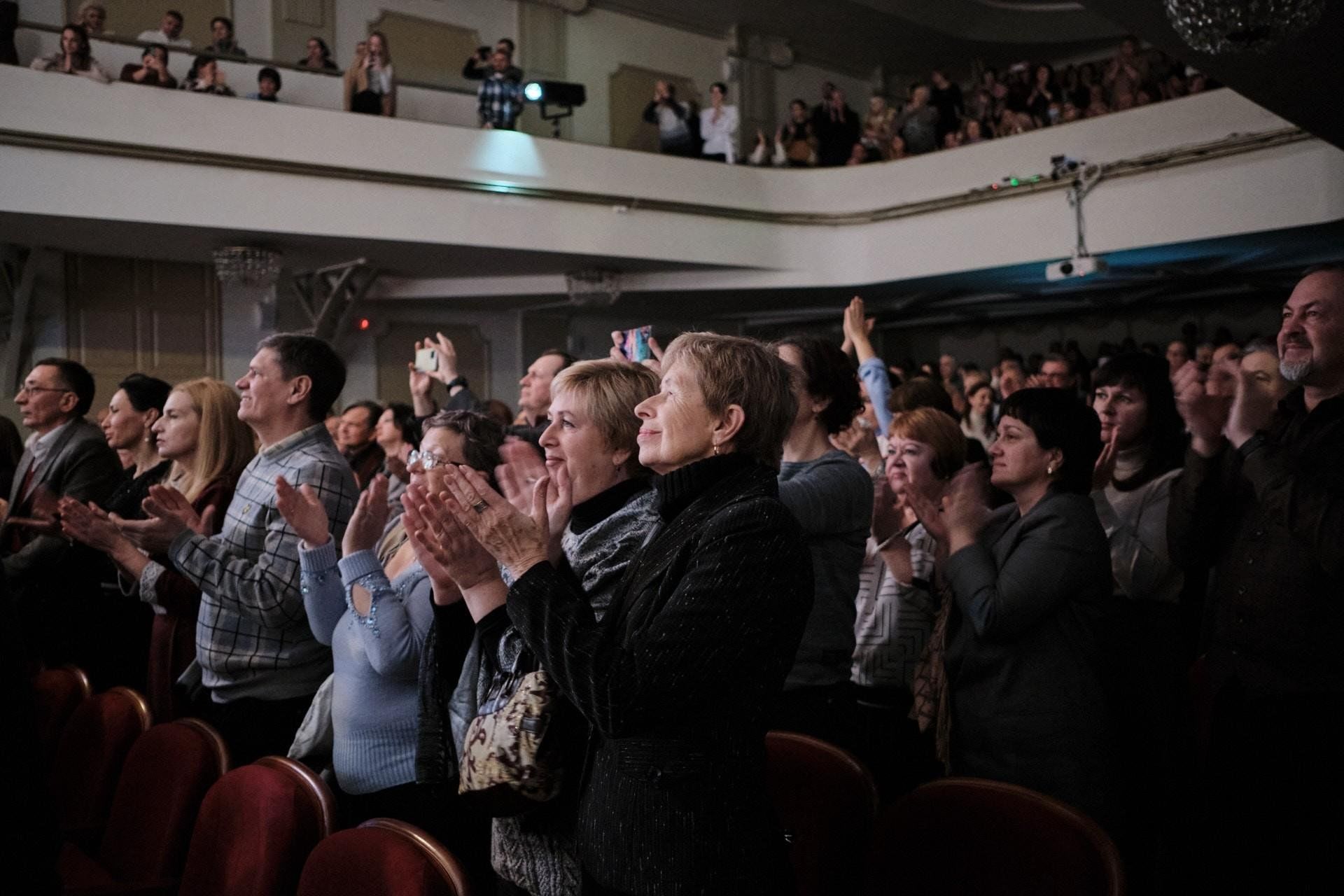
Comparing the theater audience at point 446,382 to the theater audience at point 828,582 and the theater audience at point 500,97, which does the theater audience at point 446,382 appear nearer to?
the theater audience at point 828,582

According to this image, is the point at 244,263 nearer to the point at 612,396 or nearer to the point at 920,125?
the point at 920,125

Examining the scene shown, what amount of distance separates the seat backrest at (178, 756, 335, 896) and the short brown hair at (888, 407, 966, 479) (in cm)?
155

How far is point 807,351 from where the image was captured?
8.29ft

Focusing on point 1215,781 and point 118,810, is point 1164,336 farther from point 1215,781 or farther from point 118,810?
point 118,810

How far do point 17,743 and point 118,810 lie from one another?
1.44 meters

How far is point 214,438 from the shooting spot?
2.99 m

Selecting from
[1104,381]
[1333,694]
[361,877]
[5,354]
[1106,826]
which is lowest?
[1106,826]

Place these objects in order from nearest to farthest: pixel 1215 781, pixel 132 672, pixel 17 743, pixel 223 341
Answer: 1. pixel 17 743
2. pixel 1215 781
3. pixel 132 672
4. pixel 223 341

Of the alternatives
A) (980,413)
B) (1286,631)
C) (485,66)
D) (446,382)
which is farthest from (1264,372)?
(485,66)

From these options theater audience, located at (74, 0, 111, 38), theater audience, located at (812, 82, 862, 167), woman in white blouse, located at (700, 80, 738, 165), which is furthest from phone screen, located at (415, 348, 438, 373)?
theater audience, located at (812, 82, 862, 167)

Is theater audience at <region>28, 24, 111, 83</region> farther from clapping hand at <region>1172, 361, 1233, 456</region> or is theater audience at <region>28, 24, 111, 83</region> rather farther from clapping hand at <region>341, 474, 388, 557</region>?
clapping hand at <region>1172, 361, 1233, 456</region>

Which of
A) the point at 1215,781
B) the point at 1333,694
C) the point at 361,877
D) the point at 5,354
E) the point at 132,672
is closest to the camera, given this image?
the point at 361,877

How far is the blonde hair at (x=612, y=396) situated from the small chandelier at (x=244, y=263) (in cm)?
706

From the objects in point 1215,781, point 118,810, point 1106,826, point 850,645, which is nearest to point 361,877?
point 118,810
